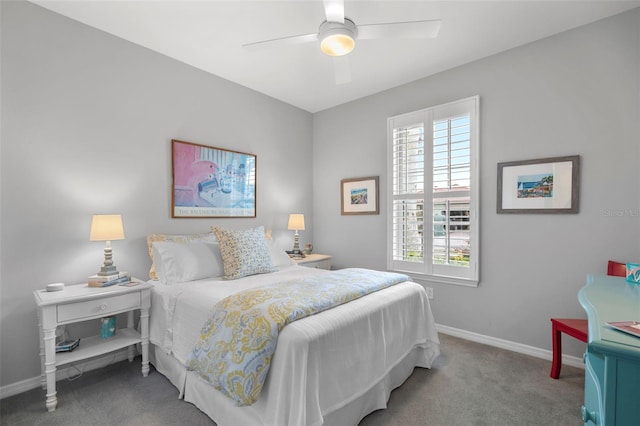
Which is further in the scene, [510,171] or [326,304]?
[510,171]

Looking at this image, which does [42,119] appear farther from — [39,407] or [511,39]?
[511,39]

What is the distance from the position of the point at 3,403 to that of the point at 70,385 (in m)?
0.35

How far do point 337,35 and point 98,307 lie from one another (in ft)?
8.30

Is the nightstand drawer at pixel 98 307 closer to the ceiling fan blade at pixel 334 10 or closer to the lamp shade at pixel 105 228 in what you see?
the lamp shade at pixel 105 228

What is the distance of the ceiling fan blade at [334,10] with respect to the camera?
1802mm

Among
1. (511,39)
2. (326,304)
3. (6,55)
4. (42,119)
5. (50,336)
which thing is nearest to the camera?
(326,304)

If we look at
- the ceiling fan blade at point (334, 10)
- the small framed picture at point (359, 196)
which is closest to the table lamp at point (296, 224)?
the small framed picture at point (359, 196)

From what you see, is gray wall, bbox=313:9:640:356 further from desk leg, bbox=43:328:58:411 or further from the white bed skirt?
desk leg, bbox=43:328:58:411

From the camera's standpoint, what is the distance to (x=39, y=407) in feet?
6.57

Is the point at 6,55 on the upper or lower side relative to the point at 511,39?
lower


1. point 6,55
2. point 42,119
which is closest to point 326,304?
point 42,119

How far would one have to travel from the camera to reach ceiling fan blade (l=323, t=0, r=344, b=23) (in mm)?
1802

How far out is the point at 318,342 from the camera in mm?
1522

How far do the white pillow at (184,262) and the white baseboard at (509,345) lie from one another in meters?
2.51
